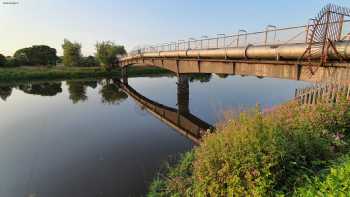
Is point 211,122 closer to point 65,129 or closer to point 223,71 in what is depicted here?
point 223,71

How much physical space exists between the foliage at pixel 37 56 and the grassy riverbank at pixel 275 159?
88.4 meters

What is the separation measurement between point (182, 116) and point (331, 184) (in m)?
17.1

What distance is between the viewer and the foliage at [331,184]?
4.18m

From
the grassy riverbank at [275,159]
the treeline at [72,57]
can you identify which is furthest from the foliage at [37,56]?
the grassy riverbank at [275,159]

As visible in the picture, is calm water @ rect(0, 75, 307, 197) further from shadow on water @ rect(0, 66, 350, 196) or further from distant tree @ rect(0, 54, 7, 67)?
distant tree @ rect(0, 54, 7, 67)

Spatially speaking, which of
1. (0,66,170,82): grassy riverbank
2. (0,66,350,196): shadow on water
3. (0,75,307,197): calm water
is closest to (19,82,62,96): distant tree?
(0,66,350,196): shadow on water

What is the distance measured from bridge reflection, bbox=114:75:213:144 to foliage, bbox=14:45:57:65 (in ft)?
223

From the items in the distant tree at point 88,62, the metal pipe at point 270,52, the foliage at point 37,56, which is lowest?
the metal pipe at point 270,52

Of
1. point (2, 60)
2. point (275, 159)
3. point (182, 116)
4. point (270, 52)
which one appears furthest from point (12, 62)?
point (275, 159)

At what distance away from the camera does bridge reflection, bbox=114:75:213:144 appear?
16.3m

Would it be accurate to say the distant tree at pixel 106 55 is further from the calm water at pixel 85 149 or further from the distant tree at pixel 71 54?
the calm water at pixel 85 149

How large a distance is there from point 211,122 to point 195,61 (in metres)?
7.26

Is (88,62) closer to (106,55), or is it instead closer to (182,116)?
(106,55)

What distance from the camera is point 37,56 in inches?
3590
